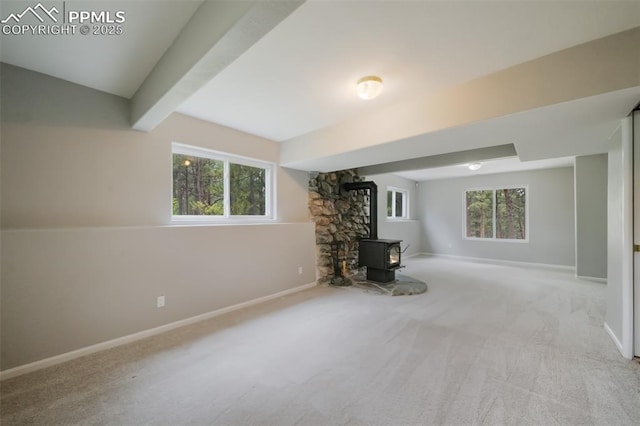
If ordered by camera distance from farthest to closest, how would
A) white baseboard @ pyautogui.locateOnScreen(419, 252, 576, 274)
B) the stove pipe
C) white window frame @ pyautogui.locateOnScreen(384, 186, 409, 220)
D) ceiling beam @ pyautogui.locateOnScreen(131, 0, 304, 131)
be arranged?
white window frame @ pyautogui.locateOnScreen(384, 186, 409, 220) < white baseboard @ pyautogui.locateOnScreen(419, 252, 576, 274) < the stove pipe < ceiling beam @ pyautogui.locateOnScreen(131, 0, 304, 131)

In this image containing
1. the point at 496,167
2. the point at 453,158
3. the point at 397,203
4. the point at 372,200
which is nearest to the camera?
the point at 453,158

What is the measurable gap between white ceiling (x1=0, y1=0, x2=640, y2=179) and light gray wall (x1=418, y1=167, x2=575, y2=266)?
13.5 ft

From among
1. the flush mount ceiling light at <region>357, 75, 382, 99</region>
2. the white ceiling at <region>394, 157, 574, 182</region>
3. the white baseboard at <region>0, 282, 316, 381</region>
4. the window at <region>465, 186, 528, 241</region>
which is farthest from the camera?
the window at <region>465, 186, 528, 241</region>

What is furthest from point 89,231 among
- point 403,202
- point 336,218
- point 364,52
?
point 403,202

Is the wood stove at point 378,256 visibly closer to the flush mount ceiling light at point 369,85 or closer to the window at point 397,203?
the window at point 397,203

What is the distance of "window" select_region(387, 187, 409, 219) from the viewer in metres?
7.66

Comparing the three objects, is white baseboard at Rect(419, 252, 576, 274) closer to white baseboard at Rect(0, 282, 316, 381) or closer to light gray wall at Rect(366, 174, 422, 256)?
light gray wall at Rect(366, 174, 422, 256)

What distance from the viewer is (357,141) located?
10.7 ft

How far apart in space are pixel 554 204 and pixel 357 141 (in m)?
5.97

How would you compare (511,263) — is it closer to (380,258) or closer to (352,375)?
(380,258)

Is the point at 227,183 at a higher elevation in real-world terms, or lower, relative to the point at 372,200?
higher

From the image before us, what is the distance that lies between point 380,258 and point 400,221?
308cm

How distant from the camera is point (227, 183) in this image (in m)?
3.79

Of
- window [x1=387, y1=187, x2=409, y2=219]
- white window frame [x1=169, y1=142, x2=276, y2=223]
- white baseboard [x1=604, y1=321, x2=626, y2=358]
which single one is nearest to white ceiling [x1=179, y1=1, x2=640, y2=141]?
white window frame [x1=169, y1=142, x2=276, y2=223]
